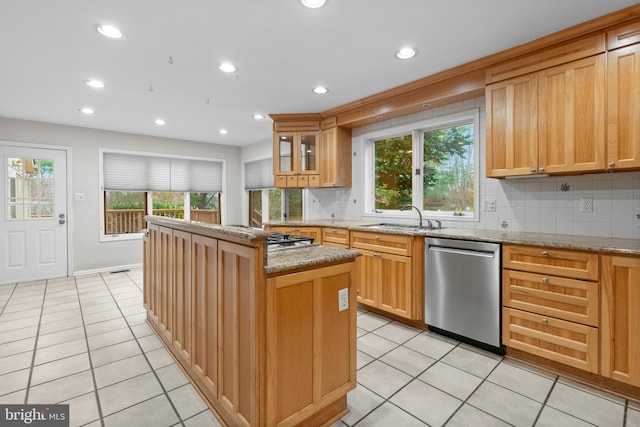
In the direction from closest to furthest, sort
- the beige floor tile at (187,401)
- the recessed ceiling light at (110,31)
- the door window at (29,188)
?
the beige floor tile at (187,401)
the recessed ceiling light at (110,31)
the door window at (29,188)

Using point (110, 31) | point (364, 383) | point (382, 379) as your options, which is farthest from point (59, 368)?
point (110, 31)

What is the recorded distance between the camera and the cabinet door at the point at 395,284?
2.90 meters

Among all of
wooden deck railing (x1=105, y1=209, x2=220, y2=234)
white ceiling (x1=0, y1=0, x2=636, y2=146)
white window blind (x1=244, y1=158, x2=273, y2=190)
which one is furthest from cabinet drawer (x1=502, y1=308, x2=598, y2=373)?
wooden deck railing (x1=105, y1=209, x2=220, y2=234)

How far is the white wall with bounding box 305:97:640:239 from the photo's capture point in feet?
7.47

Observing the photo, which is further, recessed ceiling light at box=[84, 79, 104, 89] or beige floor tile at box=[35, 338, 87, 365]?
recessed ceiling light at box=[84, 79, 104, 89]

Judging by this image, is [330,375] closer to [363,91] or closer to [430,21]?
Answer: [430,21]

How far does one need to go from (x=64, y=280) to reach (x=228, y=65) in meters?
4.34

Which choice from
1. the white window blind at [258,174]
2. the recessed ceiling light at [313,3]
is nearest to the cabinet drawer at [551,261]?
the recessed ceiling light at [313,3]

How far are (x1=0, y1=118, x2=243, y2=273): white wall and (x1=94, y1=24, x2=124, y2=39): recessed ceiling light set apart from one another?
353 centimetres

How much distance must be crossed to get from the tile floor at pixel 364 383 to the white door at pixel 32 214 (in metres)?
2.04

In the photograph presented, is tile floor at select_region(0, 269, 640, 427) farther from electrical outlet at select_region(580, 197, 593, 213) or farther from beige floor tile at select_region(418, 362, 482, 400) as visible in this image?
electrical outlet at select_region(580, 197, 593, 213)

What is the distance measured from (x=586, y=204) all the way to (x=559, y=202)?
175mm

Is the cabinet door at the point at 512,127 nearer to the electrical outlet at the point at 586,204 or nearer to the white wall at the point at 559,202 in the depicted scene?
the white wall at the point at 559,202

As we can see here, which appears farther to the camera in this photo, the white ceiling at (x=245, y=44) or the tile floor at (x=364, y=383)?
the white ceiling at (x=245, y=44)
